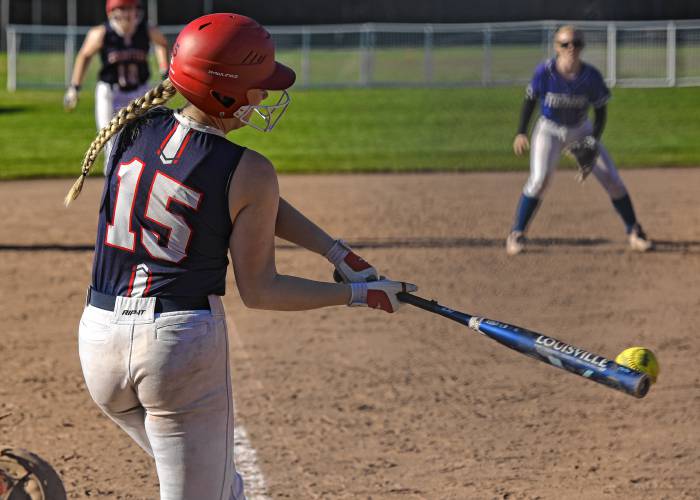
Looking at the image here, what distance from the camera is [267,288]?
11.2 ft

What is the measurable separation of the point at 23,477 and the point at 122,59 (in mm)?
7325

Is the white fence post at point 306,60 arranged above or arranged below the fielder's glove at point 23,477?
above

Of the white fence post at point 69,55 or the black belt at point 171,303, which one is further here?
the white fence post at point 69,55

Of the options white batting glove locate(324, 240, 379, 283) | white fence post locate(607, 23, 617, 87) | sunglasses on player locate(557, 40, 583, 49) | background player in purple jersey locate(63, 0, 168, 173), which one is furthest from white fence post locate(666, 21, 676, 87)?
white batting glove locate(324, 240, 379, 283)

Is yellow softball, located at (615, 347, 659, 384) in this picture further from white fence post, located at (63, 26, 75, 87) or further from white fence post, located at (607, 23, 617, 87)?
white fence post, located at (63, 26, 75, 87)

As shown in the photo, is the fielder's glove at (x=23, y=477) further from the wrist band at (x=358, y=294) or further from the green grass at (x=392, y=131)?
the green grass at (x=392, y=131)

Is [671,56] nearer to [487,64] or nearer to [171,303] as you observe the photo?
[487,64]

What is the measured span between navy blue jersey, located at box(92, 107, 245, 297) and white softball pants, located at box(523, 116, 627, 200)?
6.83 metres

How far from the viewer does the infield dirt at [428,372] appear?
17.3 feet

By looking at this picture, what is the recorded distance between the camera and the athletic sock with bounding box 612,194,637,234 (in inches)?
398

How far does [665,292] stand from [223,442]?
6019mm

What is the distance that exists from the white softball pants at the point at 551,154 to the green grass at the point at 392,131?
16.5 feet

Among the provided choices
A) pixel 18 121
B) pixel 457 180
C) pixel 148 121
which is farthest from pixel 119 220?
pixel 18 121

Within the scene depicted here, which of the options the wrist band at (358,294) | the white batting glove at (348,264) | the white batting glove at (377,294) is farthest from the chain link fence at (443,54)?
the wrist band at (358,294)
